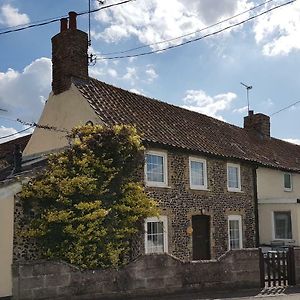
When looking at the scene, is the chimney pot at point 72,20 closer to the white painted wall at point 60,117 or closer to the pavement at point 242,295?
the white painted wall at point 60,117

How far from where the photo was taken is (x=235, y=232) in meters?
21.8

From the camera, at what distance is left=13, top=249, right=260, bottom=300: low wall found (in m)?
11.7

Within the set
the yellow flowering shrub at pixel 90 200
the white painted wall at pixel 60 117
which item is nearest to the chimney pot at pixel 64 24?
the white painted wall at pixel 60 117

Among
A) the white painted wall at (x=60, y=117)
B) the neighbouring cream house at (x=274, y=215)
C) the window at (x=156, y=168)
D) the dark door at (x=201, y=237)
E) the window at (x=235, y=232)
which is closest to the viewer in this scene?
the window at (x=156, y=168)

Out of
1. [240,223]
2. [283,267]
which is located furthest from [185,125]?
[283,267]

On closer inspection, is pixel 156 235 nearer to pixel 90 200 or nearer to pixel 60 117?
pixel 90 200

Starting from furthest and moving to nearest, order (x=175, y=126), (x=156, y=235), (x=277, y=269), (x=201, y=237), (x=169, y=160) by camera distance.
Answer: (x=175, y=126) < (x=201, y=237) < (x=169, y=160) < (x=156, y=235) < (x=277, y=269)

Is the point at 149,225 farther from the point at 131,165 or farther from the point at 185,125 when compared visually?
the point at 185,125

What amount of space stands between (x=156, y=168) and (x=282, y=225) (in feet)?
31.2

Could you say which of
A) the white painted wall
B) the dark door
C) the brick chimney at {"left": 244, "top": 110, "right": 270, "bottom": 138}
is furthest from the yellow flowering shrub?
the brick chimney at {"left": 244, "top": 110, "right": 270, "bottom": 138}

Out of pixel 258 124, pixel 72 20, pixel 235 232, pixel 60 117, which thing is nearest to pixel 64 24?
pixel 72 20

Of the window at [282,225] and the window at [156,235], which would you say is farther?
the window at [282,225]

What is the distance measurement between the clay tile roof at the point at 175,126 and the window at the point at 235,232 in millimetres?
2973

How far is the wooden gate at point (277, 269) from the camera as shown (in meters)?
15.1
